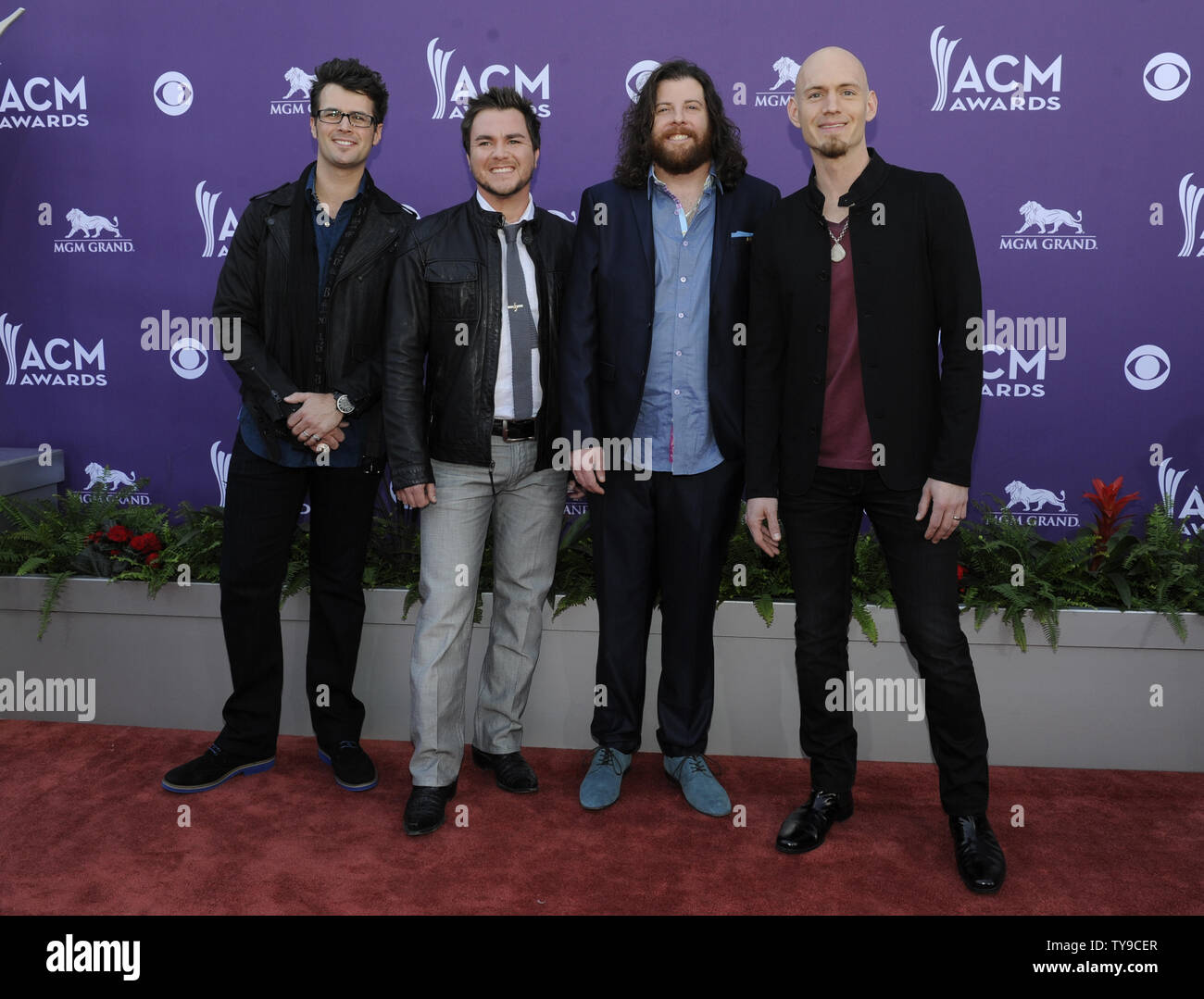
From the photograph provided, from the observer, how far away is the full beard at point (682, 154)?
2949mm

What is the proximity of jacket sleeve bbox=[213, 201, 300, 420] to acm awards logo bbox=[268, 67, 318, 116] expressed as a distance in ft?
4.68

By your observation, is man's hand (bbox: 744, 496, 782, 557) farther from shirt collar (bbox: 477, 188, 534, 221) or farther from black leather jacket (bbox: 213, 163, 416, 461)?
black leather jacket (bbox: 213, 163, 416, 461)

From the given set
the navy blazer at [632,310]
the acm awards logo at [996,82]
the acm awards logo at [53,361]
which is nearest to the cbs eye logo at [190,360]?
the acm awards logo at [53,361]

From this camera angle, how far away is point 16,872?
279 centimetres

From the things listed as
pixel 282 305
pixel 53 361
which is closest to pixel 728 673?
pixel 282 305

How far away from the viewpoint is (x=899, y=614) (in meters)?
2.79

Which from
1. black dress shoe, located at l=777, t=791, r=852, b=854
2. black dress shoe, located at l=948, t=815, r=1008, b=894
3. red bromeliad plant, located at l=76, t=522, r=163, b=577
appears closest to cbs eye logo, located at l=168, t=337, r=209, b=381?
red bromeliad plant, located at l=76, t=522, r=163, b=577

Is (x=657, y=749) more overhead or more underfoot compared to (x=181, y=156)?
more underfoot

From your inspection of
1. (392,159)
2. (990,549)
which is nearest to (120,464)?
Answer: (392,159)

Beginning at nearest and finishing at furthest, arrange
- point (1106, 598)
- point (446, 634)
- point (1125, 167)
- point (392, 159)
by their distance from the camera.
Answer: point (446, 634), point (1106, 598), point (1125, 167), point (392, 159)

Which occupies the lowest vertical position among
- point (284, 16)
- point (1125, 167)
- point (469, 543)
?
point (469, 543)

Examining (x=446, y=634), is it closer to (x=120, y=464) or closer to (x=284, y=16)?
(x=120, y=464)

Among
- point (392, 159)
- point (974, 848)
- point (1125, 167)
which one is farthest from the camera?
point (392, 159)

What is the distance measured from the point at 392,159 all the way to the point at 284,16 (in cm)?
78
